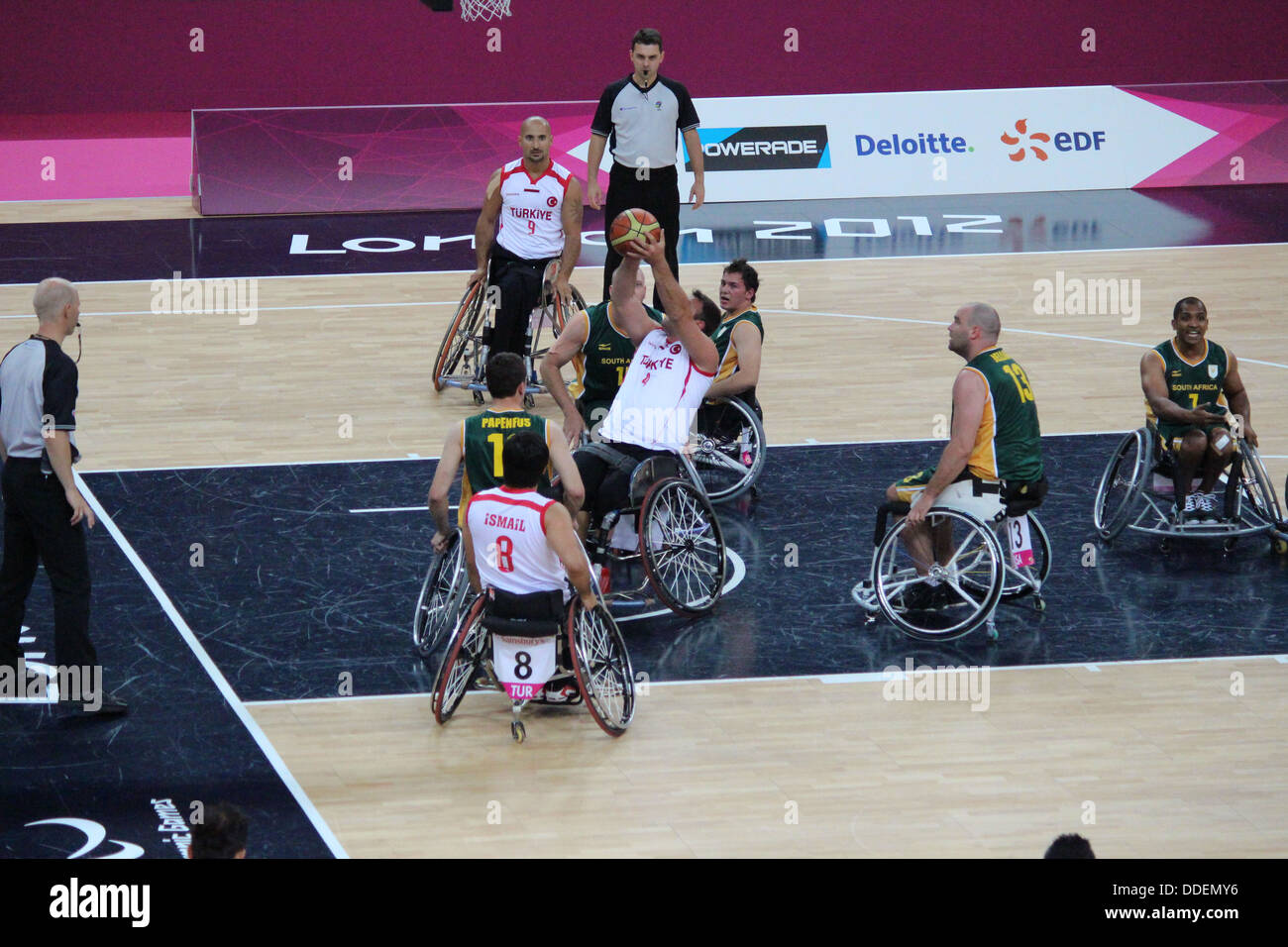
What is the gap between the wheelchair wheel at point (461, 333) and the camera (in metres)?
11.6

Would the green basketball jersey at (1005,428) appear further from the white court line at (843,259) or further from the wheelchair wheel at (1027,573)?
the white court line at (843,259)

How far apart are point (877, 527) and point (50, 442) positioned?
374cm

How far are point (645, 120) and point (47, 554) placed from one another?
6166 millimetres

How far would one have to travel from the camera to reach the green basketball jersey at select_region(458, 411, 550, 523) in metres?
7.14

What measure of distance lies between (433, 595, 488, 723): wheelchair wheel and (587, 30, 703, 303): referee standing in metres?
5.20

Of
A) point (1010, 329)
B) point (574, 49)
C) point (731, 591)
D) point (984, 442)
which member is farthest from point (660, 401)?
point (574, 49)

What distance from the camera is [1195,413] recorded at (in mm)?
8945

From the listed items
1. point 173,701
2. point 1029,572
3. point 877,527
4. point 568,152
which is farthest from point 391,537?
point 568,152

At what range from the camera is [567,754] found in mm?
6844

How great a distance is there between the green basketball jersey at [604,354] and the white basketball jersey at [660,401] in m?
0.44

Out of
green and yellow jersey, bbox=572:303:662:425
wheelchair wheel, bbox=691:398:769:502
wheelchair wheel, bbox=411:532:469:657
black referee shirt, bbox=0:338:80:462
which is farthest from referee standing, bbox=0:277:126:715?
wheelchair wheel, bbox=691:398:769:502

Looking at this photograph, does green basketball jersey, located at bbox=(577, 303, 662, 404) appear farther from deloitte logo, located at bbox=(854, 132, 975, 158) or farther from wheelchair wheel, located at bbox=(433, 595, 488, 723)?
deloitte logo, located at bbox=(854, 132, 975, 158)

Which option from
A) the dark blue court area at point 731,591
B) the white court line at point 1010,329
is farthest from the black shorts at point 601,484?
the white court line at point 1010,329

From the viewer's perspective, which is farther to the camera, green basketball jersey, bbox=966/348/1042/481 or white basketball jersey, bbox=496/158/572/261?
white basketball jersey, bbox=496/158/572/261
